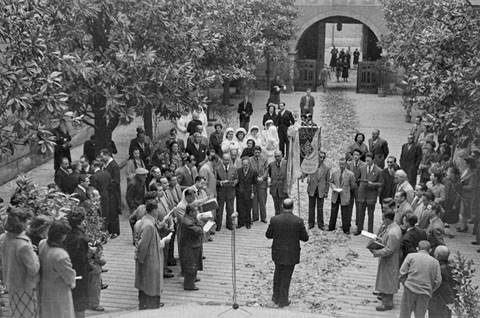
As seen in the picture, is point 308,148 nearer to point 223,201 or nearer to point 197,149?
point 197,149

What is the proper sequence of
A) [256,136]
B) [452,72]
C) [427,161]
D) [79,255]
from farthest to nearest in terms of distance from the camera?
[256,136] < [427,161] < [452,72] < [79,255]

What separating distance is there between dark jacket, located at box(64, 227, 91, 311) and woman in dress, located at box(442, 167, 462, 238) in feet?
24.8

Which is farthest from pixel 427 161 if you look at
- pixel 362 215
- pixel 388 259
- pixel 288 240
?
pixel 288 240

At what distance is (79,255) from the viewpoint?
10.2m

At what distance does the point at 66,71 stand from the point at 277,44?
1990 cm

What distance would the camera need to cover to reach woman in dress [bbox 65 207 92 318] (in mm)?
10094

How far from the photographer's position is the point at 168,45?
16266 millimetres

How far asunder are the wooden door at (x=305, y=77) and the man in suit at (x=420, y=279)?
2607 cm

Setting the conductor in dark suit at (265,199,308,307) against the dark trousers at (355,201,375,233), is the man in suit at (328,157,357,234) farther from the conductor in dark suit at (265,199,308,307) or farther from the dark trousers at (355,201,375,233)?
the conductor in dark suit at (265,199,308,307)

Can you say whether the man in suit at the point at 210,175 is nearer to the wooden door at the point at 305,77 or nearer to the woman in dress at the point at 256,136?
the woman in dress at the point at 256,136

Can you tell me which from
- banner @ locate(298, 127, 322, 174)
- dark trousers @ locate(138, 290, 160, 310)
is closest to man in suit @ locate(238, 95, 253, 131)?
banner @ locate(298, 127, 322, 174)

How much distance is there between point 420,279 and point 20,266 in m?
4.92

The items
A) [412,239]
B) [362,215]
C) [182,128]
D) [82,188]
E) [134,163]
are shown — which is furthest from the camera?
[182,128]

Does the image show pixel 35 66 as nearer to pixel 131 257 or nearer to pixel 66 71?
pixel 66 71
